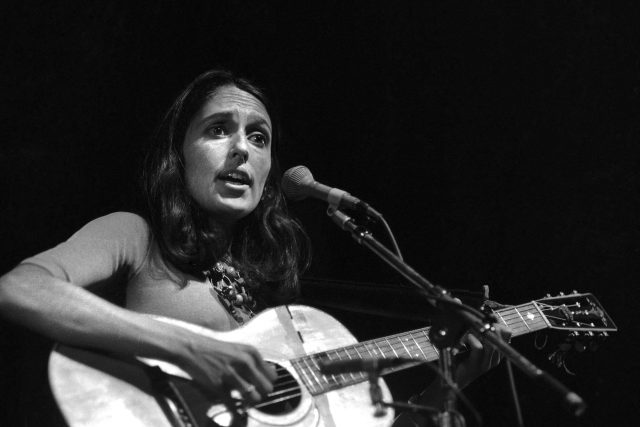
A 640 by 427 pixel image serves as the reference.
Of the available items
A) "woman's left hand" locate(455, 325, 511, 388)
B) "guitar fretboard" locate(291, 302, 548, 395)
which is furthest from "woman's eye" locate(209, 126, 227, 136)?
"woman's left hand" locate(455, 325, 511, 388)

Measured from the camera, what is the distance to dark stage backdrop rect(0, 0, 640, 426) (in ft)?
8.43

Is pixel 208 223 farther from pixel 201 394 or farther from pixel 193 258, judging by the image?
pixel 201 394

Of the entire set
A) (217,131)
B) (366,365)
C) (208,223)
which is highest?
(217,131)

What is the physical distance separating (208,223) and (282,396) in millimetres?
871

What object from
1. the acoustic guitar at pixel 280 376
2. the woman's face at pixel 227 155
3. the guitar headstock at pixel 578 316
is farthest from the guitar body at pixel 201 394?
the guitar headstock at pixel 578 316

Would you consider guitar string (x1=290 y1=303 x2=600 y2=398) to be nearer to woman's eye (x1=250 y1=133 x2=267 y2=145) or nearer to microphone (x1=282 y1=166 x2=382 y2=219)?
microphone (x1=282 y1=166 x2=382 y2=219)

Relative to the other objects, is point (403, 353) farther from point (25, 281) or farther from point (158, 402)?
point (25, 281)

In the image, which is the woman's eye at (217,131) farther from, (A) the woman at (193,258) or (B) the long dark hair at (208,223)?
(B) the long dark hair at (208,223)

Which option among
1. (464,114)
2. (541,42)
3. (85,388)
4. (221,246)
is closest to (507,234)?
(464,114)

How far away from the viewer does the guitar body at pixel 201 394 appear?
161cm

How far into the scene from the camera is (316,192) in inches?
80.8

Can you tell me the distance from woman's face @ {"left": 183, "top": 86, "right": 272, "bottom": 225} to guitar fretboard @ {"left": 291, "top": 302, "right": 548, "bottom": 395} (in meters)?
0.73

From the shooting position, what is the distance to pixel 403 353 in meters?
2.23

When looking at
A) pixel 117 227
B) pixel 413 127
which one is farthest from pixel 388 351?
pixel 413 127
